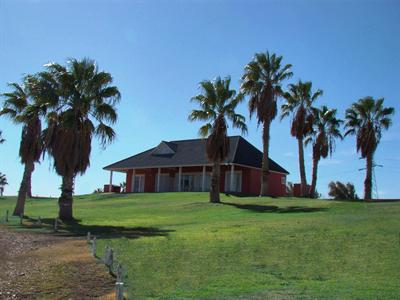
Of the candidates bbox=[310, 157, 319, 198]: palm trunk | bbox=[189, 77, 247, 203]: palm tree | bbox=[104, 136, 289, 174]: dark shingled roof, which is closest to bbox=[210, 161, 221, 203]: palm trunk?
bbox=[189, 77, 247, 203]: palm tree

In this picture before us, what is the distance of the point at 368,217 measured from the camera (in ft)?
80.0

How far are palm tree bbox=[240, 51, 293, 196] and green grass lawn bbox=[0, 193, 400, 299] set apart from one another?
14.1 m

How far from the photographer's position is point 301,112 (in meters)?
46.4

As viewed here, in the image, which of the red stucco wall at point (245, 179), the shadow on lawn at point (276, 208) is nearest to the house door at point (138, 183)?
the red stucco wall at point (245, 179)

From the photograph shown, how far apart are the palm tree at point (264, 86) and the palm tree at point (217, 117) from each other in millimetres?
2414

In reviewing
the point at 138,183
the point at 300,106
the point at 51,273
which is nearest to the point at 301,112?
the point at 300,106

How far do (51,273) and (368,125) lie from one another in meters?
38.2

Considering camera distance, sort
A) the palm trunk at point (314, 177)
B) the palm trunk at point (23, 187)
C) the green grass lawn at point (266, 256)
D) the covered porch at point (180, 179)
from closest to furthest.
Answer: the green grass lawn at point (266, 256)
the palm trunk at point (23, 187)
the palm trunk at point (314, 177)
the covered porch at point (180, 179)

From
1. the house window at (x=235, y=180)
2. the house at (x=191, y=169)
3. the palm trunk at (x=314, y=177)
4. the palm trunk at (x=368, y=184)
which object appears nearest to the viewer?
the palm trunk at (x=368, y=184)

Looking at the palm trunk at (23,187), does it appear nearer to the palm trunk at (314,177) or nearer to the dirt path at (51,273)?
the dirt path at (51,273)

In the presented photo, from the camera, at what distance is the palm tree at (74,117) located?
29516 mm

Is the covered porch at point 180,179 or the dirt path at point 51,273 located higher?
the covered porch at point 180,179

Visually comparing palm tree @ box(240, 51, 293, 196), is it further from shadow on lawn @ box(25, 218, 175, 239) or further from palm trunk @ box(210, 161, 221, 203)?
shadow on lawn @ box(25, 218, 175, 239)

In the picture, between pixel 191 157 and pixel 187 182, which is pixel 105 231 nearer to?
pixel 191 157
